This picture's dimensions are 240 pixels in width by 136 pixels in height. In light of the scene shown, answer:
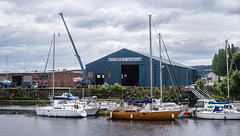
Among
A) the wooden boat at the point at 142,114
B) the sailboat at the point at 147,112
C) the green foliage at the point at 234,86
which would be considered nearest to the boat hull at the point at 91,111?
the sailboat at the point at 147,112

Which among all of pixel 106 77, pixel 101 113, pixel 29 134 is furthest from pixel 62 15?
pixel 29 134

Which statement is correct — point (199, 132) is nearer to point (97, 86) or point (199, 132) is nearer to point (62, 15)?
point (97, 86)

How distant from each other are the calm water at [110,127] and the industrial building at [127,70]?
31.9 m

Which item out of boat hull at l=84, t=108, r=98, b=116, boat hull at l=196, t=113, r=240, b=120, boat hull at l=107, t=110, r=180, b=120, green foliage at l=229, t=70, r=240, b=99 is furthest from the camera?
green foliage at l=229, t=70, r=240, b=99

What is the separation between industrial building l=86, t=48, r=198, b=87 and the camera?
75.7 meters

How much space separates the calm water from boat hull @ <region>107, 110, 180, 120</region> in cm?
110

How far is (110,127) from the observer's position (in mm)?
38000

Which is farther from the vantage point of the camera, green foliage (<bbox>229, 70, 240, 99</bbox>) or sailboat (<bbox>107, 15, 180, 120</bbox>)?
green foliage (<bbox>229, 70, 240, 99</bbox>)

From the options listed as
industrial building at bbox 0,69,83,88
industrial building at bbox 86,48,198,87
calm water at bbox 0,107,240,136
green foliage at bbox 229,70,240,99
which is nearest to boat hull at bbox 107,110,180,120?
calm water at bbox 0,107,240,136

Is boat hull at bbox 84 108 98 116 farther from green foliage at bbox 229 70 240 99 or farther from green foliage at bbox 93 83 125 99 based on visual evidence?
green foliage at bbox 229 70 240 99

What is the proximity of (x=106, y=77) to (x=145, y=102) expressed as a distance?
3745 cm

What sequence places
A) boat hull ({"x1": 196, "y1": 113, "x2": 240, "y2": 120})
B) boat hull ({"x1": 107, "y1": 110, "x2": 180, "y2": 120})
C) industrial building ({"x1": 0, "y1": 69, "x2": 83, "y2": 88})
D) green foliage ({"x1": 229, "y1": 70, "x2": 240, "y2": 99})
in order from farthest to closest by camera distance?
industrial building ({"x1": 0, "y1": 69, "x2": 83, "y2": 88}) → green foliage ({"x1": 229, "y1": 70, "x2": 240, "y2": 99}) → boat hull ({"x1": 196, "y1": 113, "x2": 240, "y2": 120}) → boat hull ({"x1": 107, "y1": 110, "x2": 180, "y2": 120})

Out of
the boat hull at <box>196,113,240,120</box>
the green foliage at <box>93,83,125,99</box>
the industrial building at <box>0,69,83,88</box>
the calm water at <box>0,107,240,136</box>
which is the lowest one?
the calm water at <box>0,107,240,136</box>

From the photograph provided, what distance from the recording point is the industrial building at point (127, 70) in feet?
248
